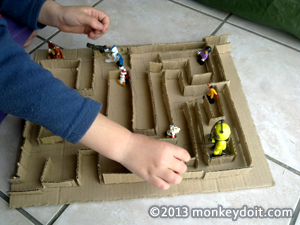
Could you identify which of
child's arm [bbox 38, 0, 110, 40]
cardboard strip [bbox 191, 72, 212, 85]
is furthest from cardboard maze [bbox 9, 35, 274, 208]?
child's arm [bbox 38, 0, 110, 40]

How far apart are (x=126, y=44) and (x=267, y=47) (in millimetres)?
521

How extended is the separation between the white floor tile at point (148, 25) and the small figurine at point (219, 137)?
0.46m

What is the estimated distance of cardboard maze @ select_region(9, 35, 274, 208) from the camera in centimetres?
61

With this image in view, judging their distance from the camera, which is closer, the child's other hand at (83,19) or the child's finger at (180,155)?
the child's finger at (180,155)

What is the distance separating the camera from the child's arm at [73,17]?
718mm

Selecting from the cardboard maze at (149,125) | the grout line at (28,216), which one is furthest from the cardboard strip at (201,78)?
the grout line at (28,216)

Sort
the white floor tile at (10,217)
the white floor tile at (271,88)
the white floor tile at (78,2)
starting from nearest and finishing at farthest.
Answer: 1. the white floor tile at (10,217)
2. the white floor tile at (271,88)
3. the white floor tile at (78,2)

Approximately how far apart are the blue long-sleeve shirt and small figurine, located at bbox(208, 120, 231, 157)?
295 mm

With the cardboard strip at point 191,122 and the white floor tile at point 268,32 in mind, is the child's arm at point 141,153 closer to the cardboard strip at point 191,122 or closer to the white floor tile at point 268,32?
the cardboard strip at point 191,122

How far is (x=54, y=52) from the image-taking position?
813 mm

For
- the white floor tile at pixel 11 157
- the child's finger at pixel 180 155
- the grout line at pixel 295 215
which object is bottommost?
the white floor tile at pixel 11 157

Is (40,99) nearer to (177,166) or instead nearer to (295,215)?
(177,166)

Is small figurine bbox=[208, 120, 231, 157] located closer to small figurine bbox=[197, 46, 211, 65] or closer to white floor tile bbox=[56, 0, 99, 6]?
small figurine bbox=[197, 46, 211, 65]

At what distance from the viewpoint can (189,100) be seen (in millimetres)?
748
